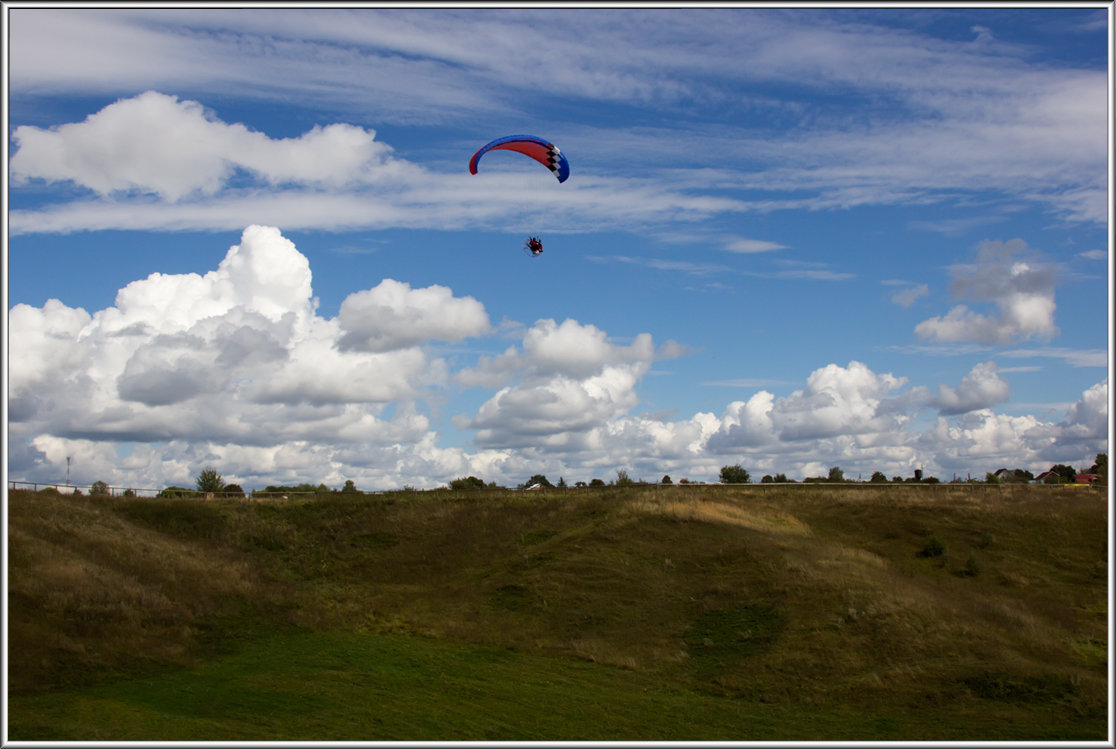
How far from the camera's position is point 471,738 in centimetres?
2273

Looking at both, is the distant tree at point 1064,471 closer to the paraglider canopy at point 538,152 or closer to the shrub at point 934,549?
the shrub at point 934,549

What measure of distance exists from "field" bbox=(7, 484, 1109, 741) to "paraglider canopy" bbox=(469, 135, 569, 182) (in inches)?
791

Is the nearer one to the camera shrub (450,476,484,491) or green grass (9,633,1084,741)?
green grass (9,633,1084,741)

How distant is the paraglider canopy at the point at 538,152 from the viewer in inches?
1618

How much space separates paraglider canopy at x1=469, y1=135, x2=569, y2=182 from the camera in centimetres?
4109

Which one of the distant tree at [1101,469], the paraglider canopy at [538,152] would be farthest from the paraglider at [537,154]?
the distant tree at [1101,469]

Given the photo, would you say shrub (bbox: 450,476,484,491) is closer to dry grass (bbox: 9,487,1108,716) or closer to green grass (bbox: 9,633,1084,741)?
dry grass (bbox: 9,487,1108,716)

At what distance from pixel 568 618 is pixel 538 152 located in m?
24.0

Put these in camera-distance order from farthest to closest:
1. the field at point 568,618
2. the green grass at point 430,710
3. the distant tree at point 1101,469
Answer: the distant tree at point 1101,469, the field at point 568,618, the green grass at point 430,710

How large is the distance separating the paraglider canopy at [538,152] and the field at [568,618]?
20.1 metres

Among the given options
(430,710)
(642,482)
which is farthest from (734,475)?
(430,710)

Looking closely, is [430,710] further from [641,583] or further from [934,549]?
[934,549]

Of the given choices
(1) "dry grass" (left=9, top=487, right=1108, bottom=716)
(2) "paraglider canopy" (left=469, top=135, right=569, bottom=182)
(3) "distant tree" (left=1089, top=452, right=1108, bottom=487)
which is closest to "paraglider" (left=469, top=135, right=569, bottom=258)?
(2) "paraglider canopy" (left=469, top=135, right=569, bottom=182)

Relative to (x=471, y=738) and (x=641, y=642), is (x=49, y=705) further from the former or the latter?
(x=641, y=642)
